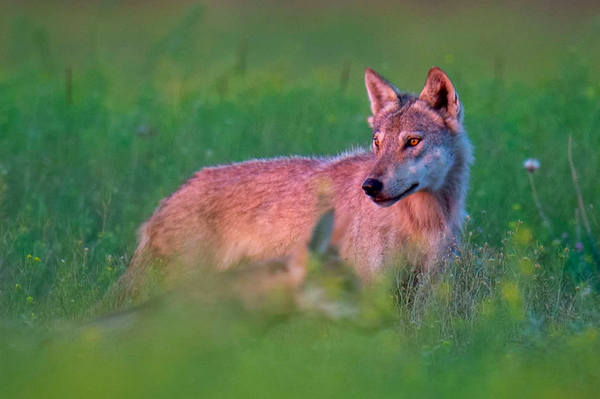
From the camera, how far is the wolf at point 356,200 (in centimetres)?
723

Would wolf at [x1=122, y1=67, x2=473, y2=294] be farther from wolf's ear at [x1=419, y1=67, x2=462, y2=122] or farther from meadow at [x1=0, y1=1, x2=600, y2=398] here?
meadow at [x1=0, y1=1, x2=600, y2=398]

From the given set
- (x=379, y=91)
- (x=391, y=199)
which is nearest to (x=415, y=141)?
(x=391, y=199)

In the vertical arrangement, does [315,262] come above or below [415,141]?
above

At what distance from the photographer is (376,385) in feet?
13.0

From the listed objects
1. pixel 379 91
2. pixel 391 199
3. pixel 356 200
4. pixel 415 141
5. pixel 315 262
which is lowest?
pixel 356 200

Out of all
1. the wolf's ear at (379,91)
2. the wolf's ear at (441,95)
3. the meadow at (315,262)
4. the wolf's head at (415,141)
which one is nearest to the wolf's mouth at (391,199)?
the wolf's head at (415,141)

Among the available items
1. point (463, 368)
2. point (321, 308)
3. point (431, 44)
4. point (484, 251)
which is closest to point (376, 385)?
point (321, 308)

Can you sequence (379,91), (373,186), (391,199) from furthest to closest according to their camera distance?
1. (379,91)
2. (391,199)
3. (373,186)

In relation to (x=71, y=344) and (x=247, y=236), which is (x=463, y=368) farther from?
(x=247, y=236)

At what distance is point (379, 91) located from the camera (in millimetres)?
7969

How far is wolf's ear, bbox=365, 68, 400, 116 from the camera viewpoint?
25.8 ft

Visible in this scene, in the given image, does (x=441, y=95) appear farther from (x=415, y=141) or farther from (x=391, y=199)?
(x=391, y=199)

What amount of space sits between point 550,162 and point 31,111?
6073 mm

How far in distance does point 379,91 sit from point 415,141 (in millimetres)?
880
